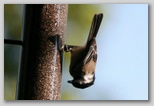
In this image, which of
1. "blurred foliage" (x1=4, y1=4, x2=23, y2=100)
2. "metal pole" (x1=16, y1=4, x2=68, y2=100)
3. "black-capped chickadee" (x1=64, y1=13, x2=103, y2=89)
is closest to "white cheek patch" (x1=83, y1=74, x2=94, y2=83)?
"black-capped chickadee" (x1=64, y1=13, x2=103, y2=89)

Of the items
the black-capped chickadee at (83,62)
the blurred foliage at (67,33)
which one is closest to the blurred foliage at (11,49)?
the blurred foliage at (67,33)

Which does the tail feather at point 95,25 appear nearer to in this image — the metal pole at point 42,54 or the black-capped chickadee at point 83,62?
the black-capped chickadee at point 83,62

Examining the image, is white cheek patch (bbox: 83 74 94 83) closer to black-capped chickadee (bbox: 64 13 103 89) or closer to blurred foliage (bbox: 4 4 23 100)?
black-capped chickadee (bbox: 64 13 103 89)

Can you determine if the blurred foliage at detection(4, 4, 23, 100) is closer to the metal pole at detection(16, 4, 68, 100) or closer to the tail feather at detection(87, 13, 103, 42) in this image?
the metal pole at detection(16, 4, 68, 100)

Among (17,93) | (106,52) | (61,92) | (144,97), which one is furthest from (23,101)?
(144,97)

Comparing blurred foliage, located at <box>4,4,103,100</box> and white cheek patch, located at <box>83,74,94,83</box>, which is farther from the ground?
blurred foliage, located at <box>4,4,103,100</box>

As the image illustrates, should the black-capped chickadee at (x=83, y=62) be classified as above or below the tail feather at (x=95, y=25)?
below
